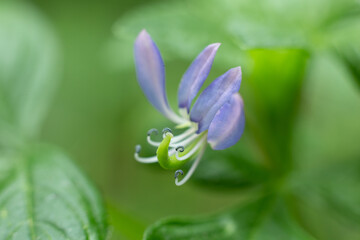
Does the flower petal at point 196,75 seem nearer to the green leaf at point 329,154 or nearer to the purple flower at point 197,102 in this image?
the purple flower at point 197,102

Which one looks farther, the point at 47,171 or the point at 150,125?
the point at 150,125

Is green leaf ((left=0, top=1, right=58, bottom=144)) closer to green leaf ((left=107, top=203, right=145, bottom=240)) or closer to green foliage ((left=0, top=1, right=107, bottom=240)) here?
green foliage ((left=0, top=1, right=107, bottom=240))

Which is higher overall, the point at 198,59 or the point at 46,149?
the point at 46,149

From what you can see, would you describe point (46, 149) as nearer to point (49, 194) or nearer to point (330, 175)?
point (49, 194)

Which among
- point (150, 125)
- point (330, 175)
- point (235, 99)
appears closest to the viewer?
point (235, 99)

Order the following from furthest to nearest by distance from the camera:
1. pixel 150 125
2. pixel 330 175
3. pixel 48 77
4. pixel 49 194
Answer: pixel 48 77 < pixel 150 125 < pixel 330 175 < pixel 49 194

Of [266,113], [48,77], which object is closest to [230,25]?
[266,113]
